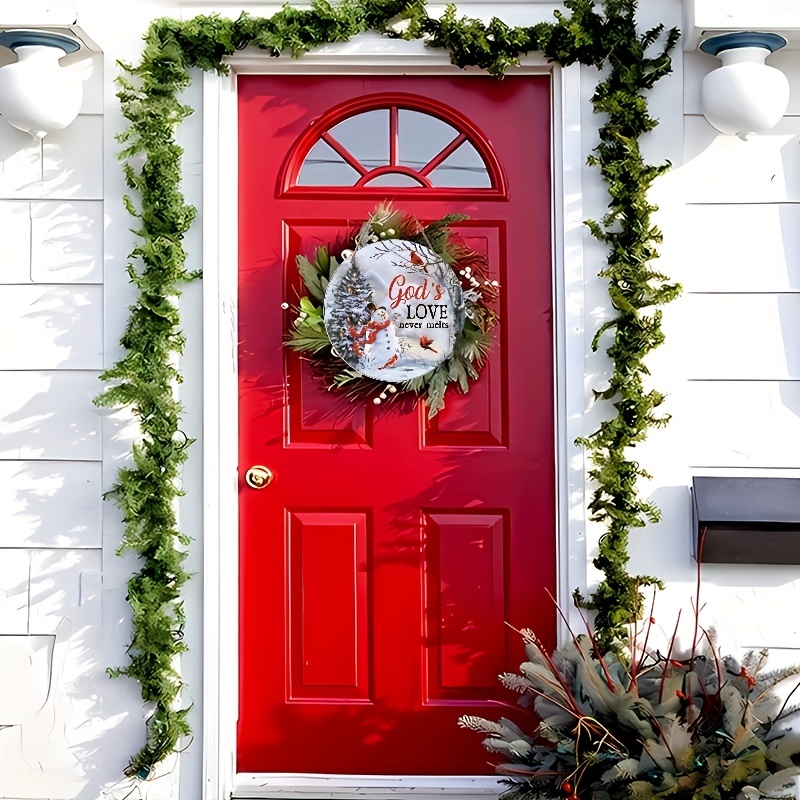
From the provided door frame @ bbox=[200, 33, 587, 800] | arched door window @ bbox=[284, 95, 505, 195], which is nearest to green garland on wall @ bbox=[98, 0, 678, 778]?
door frame @ bbox=[200, 33, 587, 800]

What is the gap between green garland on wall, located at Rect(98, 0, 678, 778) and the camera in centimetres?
219

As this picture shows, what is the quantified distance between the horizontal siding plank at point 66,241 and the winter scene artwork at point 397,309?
64cm

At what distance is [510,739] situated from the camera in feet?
6.55

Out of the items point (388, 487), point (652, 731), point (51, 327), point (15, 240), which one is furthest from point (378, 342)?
point (652, 731)

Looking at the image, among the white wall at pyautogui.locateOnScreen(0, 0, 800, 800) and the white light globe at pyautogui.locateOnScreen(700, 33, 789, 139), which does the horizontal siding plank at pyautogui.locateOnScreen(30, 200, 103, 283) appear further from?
the white light globe at pyautogui.locateOnScreen(700, 33, 789, 139)

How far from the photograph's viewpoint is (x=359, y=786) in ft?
7.55

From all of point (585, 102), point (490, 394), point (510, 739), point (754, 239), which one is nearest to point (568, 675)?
point (510, 739)

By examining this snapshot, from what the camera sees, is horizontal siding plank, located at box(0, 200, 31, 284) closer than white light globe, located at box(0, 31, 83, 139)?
No

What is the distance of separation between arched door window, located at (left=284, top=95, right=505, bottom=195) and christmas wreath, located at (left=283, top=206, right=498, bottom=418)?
→ 0.42 ft

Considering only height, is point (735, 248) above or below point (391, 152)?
below

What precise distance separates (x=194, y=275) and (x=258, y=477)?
55cm

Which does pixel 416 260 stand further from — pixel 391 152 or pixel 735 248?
pixel 735 248

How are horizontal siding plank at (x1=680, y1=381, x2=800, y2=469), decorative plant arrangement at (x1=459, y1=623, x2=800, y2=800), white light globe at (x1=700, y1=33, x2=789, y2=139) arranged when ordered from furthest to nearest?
horizontal siding plank at (x1=680, y1=381, x2=800, y2=469) → white light globe at (x1=700, y1=33, x2=789, y2=139) → decorative plant arrangement at (x1=459, y1=623, x2=800, y2=800)

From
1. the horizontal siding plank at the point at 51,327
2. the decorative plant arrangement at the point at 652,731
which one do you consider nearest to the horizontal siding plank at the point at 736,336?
the decorative plant arrangement at the point at 652,731
